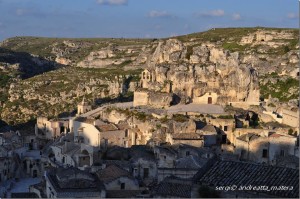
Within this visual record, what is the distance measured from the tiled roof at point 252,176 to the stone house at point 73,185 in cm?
665

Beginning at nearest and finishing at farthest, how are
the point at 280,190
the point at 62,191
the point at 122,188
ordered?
the point at 280,190 < the point at 62,191 < the point at 122,188

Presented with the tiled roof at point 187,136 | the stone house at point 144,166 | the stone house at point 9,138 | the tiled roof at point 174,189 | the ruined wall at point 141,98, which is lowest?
the stone house at point 9,138

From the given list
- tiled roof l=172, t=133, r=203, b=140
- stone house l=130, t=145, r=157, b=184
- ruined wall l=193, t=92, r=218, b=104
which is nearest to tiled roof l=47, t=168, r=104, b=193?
stone house l=130, t=145, r=157, b=184

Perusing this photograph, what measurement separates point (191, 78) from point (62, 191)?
2695 centimetres

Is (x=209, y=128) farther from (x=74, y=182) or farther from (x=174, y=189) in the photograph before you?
(x=174, y=189)

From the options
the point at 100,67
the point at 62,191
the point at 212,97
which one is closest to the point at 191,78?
the point at 212,97

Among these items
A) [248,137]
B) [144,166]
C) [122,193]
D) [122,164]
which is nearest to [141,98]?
[248,137]

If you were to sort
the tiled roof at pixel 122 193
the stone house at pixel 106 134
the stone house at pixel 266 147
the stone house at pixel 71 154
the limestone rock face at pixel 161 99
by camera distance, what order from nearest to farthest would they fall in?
1. the tiled roof at pixel 122 193
2. the stone house at pixel 266 147
3. the stone house at pixel 71 154
4. the stone house at pixel 106 134
5. the limestone rock face at pixel 161 99

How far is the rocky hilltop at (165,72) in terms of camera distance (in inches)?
1885

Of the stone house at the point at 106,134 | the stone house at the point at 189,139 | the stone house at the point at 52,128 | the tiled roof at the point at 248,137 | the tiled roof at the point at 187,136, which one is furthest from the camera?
the stone house at the point at 52,128

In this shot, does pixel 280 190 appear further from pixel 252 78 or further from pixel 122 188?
pixel 252 78

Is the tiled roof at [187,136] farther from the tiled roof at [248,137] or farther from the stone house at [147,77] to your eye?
the stone house at [147,77]

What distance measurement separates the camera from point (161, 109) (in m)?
44.6

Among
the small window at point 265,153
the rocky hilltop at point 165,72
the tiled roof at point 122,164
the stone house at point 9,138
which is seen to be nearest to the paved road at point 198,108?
the rocky hilltop at point 165,72
